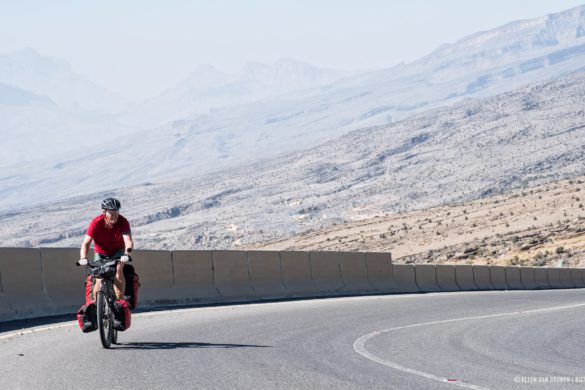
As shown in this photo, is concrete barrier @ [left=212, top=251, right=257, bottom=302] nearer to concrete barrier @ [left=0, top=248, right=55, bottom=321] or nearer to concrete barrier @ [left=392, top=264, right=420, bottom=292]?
concrete barrier @ [left=0, top=248, right=55, bottom=321]

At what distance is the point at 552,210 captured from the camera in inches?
3346

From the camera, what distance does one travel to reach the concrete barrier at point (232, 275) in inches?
857

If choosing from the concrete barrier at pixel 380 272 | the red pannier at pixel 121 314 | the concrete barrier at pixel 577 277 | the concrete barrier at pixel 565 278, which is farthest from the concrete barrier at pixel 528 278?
the red pannier at pixel 121 314


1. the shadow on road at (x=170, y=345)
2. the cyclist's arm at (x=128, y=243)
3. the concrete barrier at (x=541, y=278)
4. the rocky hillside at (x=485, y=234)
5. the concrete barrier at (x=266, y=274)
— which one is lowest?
the rocky hillside at (x=485, y=234)

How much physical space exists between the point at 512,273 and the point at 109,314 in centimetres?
2574

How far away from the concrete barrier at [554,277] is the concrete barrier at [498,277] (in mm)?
3366

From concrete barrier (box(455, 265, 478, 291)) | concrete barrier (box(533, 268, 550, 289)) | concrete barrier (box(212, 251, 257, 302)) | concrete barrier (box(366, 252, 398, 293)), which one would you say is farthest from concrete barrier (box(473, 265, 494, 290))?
concrete barrier (box(212, 251, 257, 302))

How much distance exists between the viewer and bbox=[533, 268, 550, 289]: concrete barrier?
37.8 m

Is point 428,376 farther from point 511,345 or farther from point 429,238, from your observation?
point 429,238

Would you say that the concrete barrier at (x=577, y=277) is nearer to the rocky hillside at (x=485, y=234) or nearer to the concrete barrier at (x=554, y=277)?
the concrete barrier at (x=554, y=277)

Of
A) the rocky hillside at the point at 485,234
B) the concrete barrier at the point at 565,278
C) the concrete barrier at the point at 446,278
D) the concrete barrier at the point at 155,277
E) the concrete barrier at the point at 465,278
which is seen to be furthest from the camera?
the rocky hillside at the point at 485,234

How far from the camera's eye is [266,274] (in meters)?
23.6

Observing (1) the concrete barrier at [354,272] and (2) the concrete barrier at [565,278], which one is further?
(2) the concrete barrier at [565,278]

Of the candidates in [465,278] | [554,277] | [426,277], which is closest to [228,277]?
[426,277]
